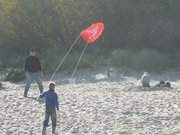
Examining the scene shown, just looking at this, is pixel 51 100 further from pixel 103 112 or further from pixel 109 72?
pixel 109 72

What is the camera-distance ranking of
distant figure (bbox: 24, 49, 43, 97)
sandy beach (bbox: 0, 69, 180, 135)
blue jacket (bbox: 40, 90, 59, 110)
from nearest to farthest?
blue jacket (bbox: 40, 90, 59, 110), sandy beach (bbox: 0, 69, 180, 135), distant figure (bbox: 24, 49, 43, 97)

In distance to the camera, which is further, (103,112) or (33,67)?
(33,67)

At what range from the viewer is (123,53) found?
1235 inches

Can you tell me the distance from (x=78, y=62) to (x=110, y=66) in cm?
167

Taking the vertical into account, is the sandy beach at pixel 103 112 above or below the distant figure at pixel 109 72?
below

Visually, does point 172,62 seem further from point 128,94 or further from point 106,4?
point 128,94

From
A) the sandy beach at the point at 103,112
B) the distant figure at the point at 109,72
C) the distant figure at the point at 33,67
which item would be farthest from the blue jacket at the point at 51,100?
the distant figure at the point at 109,72

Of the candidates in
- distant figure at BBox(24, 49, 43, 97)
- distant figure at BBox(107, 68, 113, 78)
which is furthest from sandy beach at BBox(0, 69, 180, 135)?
distant figure at BBox(107, 68, 113, 78)

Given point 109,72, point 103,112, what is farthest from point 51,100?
point 109,72

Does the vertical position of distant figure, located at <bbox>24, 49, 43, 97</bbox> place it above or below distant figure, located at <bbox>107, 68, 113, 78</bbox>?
below

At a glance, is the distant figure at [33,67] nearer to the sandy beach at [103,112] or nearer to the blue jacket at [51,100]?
the sandy beach at [103,112]

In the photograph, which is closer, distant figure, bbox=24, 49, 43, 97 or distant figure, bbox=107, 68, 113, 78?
distant figure, bbox=24, 49, 43, 97

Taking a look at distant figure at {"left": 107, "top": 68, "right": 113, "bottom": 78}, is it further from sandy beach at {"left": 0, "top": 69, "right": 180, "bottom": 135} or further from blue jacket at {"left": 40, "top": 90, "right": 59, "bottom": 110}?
blue jacket at {"left": 40, "top": 90, "right": 59, "bottom": 110}

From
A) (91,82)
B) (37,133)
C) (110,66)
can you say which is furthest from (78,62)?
(37,133)
